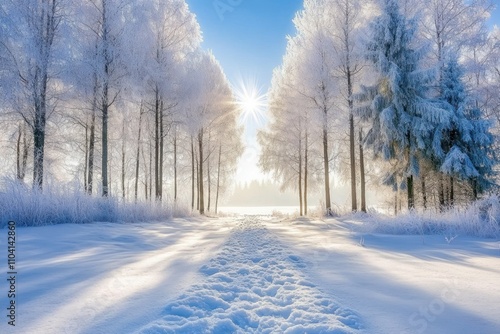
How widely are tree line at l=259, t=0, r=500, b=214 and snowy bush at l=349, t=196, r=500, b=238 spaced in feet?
17.5

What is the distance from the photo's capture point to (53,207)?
19.4ft

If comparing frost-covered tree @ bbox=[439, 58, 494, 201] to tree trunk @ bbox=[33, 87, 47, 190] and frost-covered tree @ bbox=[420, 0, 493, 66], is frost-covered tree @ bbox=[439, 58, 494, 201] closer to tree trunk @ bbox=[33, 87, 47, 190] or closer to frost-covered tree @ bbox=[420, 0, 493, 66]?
frost-covered tree @ bbox=[420, 0, 493, 66]

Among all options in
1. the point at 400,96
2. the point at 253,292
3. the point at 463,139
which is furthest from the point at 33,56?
the point at 463,139

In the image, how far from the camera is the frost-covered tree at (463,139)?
39.7ft

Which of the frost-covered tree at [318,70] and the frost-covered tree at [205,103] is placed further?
the frost-covered tree at [205,103]

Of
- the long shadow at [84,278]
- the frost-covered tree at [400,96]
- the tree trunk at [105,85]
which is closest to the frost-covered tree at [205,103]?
the tree trunk at [105,85]

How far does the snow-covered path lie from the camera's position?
158 centimetres

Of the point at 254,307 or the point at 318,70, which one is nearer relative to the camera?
the point at 254,307

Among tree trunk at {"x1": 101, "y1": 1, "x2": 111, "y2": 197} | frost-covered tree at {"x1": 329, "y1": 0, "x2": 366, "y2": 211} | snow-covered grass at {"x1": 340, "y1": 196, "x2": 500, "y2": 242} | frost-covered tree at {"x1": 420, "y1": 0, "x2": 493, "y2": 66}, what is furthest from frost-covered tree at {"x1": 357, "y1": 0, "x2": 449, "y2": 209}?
tree trunk at {"x1": 101, "y1": 1, "x2": 111, "y2": 197}

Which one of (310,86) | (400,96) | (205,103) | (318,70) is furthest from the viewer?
(205,103)

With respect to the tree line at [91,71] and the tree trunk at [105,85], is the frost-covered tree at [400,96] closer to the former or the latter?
the tree line at [91,71]

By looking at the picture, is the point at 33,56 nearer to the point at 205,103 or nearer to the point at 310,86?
the point at 205,103

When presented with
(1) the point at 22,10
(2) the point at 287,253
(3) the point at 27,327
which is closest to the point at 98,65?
(1) the point at 22,10

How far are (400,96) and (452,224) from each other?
24.9ft
